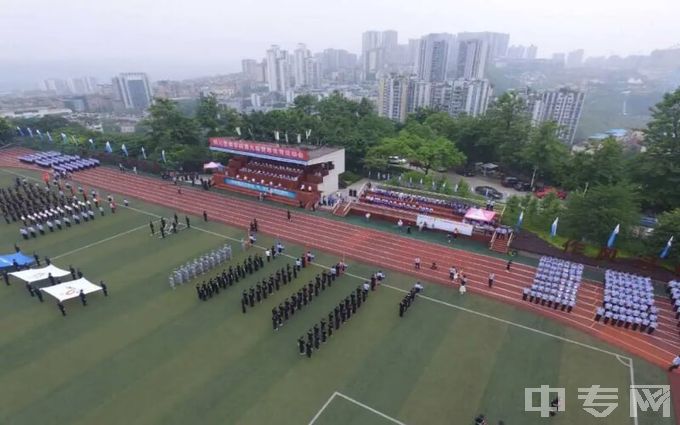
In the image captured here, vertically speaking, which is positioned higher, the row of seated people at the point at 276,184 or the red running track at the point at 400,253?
the row of seated people at the point at 276,184

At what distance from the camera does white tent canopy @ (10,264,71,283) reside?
1752cm

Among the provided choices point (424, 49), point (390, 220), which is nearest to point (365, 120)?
point (390, 220)

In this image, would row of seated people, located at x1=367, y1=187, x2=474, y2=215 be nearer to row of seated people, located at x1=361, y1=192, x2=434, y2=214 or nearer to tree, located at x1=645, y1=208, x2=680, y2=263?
row of seated people, located at x1=361, y1=192, x2=434, y2=214

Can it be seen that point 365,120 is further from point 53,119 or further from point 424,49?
point 424,49

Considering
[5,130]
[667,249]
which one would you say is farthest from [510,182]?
[5,130]

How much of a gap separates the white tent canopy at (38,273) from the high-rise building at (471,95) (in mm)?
89432

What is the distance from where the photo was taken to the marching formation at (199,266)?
18.6 metres

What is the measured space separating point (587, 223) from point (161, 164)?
37.7 m

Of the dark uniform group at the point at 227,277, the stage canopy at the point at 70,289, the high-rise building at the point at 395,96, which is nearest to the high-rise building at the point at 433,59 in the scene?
the high-rise building at the point at 395,96

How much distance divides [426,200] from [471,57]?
133m

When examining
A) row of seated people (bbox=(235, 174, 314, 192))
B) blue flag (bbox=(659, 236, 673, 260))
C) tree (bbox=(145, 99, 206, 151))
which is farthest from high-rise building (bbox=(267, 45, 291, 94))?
blue flag (bbox=(659, 236, 673, 260))

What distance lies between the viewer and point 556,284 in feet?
59.0

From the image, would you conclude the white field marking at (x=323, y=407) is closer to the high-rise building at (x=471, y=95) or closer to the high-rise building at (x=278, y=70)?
the high-rise building at (x=471, y=95)

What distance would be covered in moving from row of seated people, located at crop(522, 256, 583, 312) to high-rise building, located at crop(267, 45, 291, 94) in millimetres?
181394
